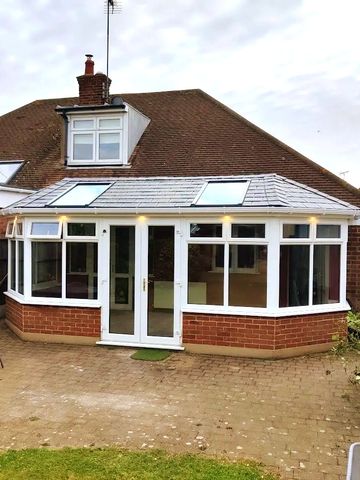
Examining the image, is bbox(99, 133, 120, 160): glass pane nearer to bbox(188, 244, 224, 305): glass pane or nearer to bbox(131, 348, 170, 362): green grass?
bbox(188, 244, 224, 305): glass pane

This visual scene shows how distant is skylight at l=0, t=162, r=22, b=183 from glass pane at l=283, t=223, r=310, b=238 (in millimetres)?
8791

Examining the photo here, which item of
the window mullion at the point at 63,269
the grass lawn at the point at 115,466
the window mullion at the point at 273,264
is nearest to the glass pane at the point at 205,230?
the window mullion at the point at 273,264

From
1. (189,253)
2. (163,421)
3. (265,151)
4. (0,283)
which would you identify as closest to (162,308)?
(189,253)

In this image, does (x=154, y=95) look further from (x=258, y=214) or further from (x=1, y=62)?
(x=258, y=214)

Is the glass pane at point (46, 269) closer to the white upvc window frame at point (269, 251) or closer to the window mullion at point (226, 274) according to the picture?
the white upvc window frame at point (269, 251)

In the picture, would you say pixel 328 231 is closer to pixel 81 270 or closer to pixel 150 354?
pixel 150 354

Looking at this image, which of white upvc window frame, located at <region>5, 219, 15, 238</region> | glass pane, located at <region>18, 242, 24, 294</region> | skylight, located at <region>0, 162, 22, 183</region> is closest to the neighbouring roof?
white upvc window frame, located at <region>5, 219, 15, 238</region>

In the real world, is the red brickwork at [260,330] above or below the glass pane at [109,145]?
below

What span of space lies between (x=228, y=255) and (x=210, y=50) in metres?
7.45

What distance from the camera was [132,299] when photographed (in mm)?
8836

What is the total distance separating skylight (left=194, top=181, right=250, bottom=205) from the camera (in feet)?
28.0

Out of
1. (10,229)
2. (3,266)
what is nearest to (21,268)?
(10,229)

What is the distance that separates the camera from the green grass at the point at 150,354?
26.4ft

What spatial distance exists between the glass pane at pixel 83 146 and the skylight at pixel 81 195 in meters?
2.32
